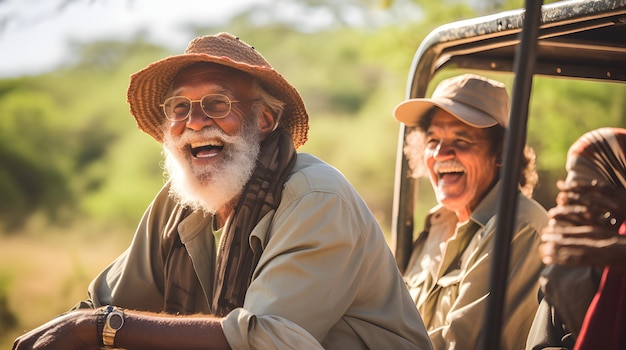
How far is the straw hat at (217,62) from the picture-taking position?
3.87 meters

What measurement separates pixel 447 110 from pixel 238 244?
1.50 m

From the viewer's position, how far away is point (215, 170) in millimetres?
3830

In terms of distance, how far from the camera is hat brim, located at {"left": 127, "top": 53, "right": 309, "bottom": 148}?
3.86m

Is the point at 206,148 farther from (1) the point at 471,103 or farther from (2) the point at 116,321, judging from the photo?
(1) the point at 471,103

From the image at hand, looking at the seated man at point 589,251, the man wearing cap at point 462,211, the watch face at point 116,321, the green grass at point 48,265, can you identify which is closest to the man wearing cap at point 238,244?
the watch face at point 116,321

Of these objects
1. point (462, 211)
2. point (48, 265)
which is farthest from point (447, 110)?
point (48, 265)

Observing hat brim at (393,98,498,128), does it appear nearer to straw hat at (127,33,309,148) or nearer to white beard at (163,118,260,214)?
straw hat at (127,33,309,148)

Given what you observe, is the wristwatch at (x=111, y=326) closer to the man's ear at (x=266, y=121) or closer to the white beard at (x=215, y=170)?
the white beard at (x=215, y=170)

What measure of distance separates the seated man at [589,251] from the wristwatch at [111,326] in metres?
1.46

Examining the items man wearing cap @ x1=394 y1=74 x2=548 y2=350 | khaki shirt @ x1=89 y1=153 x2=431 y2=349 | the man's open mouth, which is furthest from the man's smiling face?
the man's open mouth

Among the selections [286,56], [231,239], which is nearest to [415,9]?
[286,56]

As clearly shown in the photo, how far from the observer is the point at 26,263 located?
13445 millimetres

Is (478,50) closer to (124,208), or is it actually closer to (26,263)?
(26,263)

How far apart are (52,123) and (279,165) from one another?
13.8 m
